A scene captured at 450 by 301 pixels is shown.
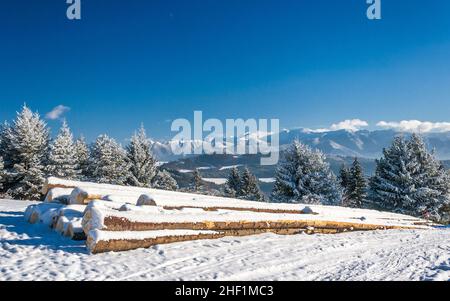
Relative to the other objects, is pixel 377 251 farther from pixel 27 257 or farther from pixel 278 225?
pixel 27 257

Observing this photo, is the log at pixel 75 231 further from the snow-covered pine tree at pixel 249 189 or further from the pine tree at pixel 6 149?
the snow-covered pine tree at pixel 249 189

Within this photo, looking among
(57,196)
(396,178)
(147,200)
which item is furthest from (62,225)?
(396,178)

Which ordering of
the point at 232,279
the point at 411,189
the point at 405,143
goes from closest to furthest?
the point at 232,279 < the point at 411,189 < the point at 405,143

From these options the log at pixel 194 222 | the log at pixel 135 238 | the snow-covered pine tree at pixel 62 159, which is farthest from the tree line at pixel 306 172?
the log at pixel 135 238

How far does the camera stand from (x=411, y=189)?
31391 mm

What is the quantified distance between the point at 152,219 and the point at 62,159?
30790 millimetres

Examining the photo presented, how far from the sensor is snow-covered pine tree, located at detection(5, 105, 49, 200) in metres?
33.8

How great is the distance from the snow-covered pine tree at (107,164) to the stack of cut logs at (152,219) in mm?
26562

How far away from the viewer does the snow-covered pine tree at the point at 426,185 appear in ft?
103

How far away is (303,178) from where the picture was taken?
3334 cm

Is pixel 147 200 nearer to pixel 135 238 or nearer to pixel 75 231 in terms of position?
pixel 75 231

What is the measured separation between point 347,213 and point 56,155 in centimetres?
2955

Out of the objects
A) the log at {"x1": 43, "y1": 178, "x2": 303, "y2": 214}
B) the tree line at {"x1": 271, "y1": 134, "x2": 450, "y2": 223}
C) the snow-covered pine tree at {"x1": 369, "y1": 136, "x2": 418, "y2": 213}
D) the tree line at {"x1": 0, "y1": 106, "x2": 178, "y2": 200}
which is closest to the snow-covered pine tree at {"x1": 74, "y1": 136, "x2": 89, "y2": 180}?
the tree line at {"x1": 0, "y1": 106, "x2": 178, "y2": 200}
